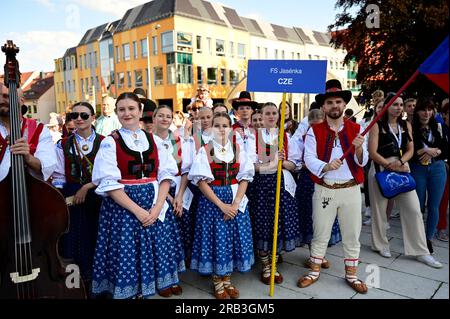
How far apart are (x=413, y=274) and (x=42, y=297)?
11.7 ft

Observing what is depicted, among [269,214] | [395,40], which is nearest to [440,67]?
[269,214]

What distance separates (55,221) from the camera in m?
2.40

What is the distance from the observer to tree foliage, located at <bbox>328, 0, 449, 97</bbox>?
10.9m

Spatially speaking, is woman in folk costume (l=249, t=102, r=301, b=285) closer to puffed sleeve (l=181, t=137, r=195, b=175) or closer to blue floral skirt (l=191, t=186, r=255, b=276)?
blue floral skirt (l=191, t=186, r=255, b=276)

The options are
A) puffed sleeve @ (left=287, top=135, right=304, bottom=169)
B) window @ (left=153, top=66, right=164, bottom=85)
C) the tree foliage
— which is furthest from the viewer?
window @ (left=153, top=66, right=164, bottom=85)

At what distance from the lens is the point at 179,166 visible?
11.6 feet

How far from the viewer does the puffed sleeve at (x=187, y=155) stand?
10.9 feet

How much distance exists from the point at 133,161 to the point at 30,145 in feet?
2.73

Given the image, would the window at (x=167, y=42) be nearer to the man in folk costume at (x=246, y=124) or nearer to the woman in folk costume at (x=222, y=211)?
the man in folk costume at (x=246, y=124)

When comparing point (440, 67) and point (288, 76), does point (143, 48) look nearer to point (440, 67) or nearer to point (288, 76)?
point (288, 76)

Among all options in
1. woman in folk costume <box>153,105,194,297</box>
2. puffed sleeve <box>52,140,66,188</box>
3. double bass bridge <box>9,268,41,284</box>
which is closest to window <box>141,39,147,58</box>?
woman in folk costume <box>153,105,194,297</box>

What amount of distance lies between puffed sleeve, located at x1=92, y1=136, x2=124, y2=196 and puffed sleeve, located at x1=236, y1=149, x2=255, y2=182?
3.75 ft
